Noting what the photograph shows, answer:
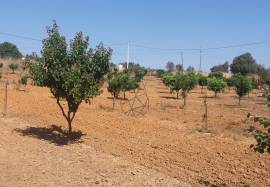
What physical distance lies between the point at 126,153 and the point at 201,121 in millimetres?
8852

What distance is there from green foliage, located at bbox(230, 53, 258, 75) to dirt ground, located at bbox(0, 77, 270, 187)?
85.3 metres

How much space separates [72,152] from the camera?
14.4 metres

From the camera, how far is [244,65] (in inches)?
4139

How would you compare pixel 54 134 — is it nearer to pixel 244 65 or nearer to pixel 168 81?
pixel 168 81

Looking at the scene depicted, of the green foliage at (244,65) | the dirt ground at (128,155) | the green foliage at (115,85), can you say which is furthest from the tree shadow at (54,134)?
the green foliage at (244,65)

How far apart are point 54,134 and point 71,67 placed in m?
3.41

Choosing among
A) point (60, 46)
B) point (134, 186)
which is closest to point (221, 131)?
point (60, 46)

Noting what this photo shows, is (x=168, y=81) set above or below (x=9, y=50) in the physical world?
below

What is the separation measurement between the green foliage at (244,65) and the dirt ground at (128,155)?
85275 millimetres

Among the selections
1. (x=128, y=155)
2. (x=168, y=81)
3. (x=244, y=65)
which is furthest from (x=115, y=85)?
(x=244, y=65)

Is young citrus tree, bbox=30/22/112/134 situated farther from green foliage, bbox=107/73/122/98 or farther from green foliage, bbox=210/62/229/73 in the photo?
green foliage, bbox=210/62/229/73

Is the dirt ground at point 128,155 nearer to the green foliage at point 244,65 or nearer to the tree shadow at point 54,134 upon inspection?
the tree shadow at point 54,134

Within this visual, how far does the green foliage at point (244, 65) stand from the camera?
104 meters

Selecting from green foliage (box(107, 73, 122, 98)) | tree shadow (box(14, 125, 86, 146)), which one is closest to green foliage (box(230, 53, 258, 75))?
green foliage (box(107, 73, 122, 98))
